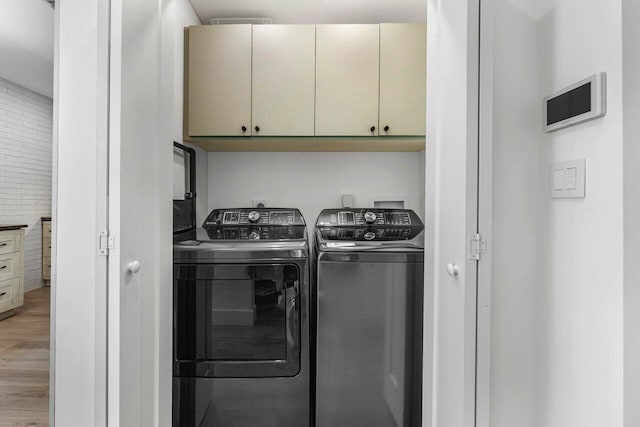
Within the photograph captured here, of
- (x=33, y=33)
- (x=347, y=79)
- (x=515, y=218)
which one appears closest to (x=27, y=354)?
(x=33, y=33)

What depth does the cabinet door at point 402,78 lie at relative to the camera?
7.00ft

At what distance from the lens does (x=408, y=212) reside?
2.30m

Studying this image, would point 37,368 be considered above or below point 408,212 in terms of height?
below

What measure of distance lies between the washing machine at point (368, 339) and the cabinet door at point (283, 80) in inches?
33.9

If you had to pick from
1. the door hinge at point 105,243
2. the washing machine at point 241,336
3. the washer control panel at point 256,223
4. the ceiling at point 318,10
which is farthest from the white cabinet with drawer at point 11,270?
the ceiling at point 318,10

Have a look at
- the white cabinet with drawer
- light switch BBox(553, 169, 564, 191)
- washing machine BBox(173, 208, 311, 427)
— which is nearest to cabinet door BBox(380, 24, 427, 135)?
washing machine BBox(173, 208, 311, 427)

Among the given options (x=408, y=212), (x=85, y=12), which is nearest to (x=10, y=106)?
(x=85, y=12)

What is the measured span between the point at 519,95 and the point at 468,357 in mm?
750

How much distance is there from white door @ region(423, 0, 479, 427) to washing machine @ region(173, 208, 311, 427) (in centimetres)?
57

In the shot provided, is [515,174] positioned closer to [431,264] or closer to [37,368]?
[431,264]

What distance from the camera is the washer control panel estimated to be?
217 cm

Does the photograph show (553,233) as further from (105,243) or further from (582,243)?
(105,243)

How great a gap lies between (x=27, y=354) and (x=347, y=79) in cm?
188

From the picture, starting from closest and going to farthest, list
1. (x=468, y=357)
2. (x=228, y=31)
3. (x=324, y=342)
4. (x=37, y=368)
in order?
1. (x=468, y=357)
2. (x=37, y=368)
3. (x=324, y=342)
4. (x=228, y=31)
